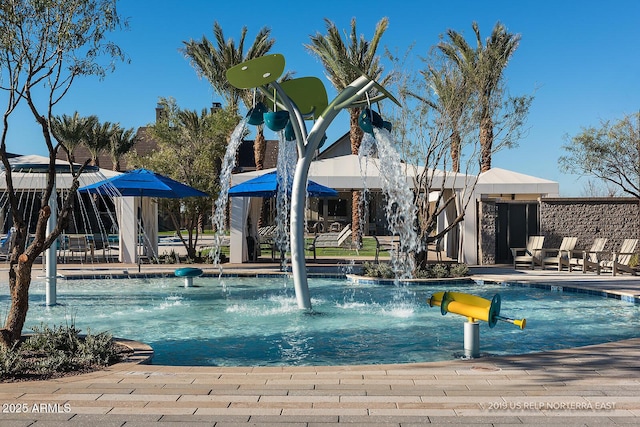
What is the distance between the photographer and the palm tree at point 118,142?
4184cm

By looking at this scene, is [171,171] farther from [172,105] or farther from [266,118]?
[266,118]

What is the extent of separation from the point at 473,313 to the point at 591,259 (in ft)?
38.3

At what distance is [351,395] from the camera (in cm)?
475

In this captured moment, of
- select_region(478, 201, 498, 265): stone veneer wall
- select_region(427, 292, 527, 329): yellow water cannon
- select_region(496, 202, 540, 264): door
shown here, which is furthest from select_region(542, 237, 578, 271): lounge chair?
select_region(427, 292, 527, 329): yellow water cannon

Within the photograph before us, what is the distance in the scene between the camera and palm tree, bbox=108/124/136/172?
41844mm

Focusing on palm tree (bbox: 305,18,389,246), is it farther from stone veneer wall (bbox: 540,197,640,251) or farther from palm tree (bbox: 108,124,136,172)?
palm tree (bbox: 108,124,136,172)

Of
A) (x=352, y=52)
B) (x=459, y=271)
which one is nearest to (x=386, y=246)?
(x=352, y=52)

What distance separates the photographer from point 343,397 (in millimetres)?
4691

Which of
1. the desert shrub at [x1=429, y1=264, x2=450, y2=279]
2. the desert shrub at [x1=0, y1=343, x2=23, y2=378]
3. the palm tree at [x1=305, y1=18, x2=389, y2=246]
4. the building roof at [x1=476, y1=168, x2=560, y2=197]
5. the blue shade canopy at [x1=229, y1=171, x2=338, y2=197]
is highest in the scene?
the palm tree at [x1=305, y1=18, x2=389, y2=246]

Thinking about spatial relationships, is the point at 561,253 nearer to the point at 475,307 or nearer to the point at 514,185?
the point at 514,185

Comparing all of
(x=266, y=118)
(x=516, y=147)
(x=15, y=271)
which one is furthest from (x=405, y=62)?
(x=15, y=271)

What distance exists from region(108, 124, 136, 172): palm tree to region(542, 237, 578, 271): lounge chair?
30.7 metres

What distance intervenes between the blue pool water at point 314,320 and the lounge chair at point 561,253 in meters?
3.62

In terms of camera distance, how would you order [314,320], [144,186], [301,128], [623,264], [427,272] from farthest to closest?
[623,264] < [144,186] < [427,272] < [301,128] < [314,320]
